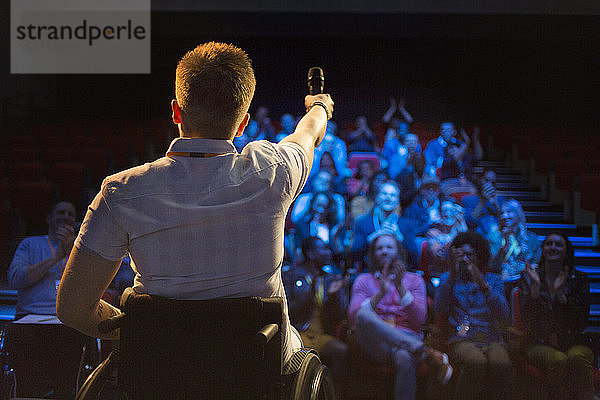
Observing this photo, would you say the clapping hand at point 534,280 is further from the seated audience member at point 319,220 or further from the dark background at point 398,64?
the dark background at point 398,64

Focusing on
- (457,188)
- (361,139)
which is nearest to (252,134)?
(361,139)

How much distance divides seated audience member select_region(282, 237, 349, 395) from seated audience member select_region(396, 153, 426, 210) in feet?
4.04

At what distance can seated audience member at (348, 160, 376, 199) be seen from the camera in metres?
4.46

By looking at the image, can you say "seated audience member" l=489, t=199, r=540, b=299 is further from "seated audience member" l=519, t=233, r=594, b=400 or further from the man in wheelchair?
the man in wheelchair

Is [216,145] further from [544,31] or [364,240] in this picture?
[544,31]

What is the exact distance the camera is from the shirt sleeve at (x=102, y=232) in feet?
2.98

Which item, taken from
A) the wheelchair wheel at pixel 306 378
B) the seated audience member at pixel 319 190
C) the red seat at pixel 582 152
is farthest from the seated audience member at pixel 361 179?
the wheelchair wheel at pixel 306 378

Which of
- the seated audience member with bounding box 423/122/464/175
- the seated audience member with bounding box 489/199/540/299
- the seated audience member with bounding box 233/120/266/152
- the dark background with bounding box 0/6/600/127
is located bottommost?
the seated audience member with bounding box 489/199/540/299

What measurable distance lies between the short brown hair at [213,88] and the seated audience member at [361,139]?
495cm

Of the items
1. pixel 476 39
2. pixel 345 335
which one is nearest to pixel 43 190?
pixel 345 335

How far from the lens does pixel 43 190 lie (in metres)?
4.57

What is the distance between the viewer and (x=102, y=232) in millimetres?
910

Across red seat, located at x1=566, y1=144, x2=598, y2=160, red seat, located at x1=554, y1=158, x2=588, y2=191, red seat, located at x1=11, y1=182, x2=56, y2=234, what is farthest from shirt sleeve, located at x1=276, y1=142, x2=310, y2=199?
red seat, located at x1=566, y1=144, x2=598, y2=160

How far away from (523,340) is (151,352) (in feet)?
8.20
